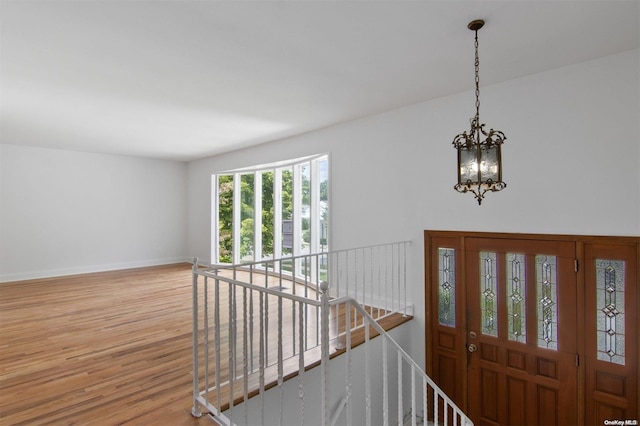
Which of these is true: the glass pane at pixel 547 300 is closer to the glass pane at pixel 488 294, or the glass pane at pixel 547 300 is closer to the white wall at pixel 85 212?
the glass pane at pixel 488 294

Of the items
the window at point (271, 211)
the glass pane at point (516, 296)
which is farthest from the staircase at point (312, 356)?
the glass pane at point (516, 296)

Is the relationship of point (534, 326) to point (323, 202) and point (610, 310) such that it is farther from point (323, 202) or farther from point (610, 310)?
point (323, 202)

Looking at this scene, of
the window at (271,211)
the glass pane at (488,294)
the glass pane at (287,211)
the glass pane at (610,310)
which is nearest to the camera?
the glass pane at (610,310)

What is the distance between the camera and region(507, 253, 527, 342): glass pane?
3.19 metres

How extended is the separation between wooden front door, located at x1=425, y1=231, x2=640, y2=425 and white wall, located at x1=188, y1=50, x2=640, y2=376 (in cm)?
19

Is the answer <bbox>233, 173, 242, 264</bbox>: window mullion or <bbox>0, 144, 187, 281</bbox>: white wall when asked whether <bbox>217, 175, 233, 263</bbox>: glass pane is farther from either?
A: <bbox>0, 144, 187, 281</bbox>: white wall

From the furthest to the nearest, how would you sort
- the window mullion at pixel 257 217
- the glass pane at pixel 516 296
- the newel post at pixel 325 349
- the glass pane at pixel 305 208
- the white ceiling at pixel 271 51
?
the window mullion at pixel 257 217, the glass pane at pixel 305 208, the glass pane at pixel 516 296, the white ceiling at pixel 271 51, the newel post at pixel 325 349

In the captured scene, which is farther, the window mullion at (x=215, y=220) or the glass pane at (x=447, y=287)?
the window mullion at (x=215, y=220)

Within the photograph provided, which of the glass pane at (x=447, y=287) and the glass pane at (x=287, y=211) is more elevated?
the glass pane at (x=287, y=211)

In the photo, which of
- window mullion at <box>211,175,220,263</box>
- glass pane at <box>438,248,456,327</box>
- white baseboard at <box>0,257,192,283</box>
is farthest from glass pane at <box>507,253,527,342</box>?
white baseboard at <box>0,257,192,283</box>

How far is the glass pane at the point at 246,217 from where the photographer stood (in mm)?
6816

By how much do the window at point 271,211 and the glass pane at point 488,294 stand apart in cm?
229

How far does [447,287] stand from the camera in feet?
12.0

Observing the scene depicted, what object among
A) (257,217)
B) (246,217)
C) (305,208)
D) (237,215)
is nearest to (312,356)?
(305,208)
